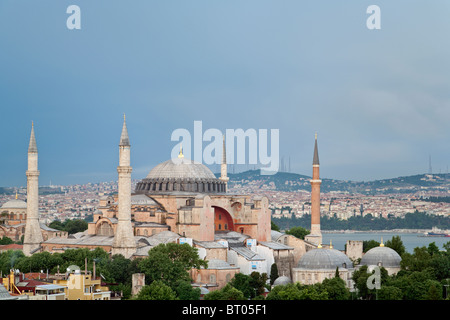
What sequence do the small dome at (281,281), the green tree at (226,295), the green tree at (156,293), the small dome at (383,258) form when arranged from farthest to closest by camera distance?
the small dome at (383,258)
the small dome at (281,281)
the green tree at (226,295)
the green tree at (156,293)

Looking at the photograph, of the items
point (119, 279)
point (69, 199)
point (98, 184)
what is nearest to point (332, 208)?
point (98, 184)

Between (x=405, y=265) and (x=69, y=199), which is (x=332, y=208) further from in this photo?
(x=405, y=265)

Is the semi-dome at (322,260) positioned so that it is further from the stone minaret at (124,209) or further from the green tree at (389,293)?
the stone minaret at (124,209)

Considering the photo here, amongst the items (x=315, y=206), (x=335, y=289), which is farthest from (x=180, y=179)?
(x=335, y=289)

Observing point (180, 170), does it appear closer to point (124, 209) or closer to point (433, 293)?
point (124, 209)

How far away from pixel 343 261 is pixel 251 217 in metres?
6.80

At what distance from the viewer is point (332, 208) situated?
158625 mm

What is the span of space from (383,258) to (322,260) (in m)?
3.54

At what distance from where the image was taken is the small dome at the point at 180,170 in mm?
48500

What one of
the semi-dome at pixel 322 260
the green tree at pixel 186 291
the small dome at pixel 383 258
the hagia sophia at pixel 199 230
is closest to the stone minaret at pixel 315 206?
the hagia sophia at pixel 199 230

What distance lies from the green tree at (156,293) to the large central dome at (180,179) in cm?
1361

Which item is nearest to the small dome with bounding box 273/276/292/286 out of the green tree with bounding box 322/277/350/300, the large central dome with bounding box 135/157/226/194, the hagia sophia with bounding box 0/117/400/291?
the hagia sophia with bounding box 0/117/400/291

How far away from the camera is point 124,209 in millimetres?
42469
